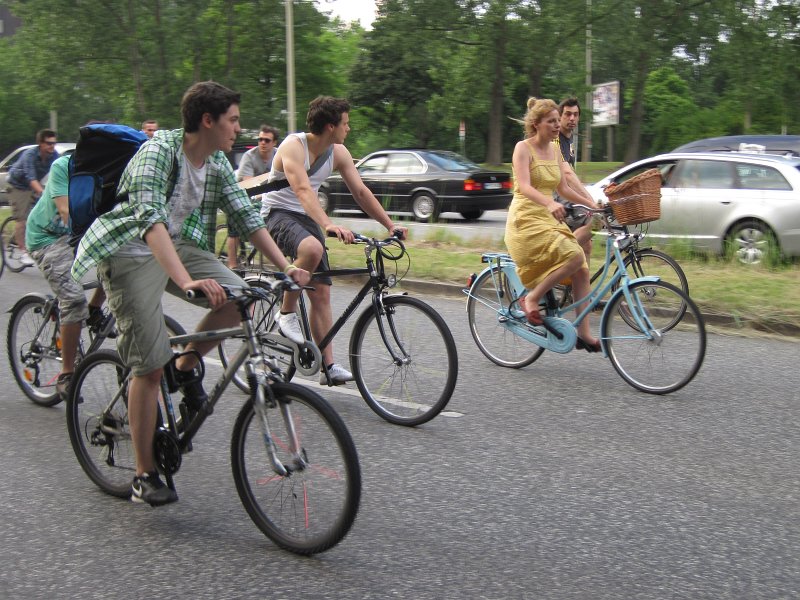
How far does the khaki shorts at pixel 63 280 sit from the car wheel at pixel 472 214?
14.9m

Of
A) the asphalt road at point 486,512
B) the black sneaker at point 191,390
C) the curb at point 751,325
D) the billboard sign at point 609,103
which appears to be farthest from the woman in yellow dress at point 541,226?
the billboard sign at point 609,103

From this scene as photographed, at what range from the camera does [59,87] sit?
34.5m

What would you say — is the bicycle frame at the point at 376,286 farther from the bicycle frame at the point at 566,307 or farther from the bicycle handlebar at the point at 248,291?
the bicycle handlebar at the point at 248,291

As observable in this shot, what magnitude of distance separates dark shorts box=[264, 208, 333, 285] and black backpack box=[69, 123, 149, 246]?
157 cm

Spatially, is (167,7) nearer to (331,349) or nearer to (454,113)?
(454,113)

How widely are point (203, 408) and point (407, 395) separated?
184 centimetres

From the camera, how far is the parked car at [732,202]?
36.3ft

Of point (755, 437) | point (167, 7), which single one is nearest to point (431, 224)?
point (755, 437)

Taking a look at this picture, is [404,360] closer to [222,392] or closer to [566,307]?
[566,307]

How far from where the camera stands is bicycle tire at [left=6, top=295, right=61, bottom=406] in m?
5.95

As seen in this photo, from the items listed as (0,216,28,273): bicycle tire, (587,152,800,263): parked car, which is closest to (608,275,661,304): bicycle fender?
(587,152,800,263): parked car

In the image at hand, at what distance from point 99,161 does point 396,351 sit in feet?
6.58

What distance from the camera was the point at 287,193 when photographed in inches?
243

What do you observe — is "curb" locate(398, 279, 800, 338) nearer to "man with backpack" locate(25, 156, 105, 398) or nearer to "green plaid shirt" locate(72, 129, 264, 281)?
"man with backpack" locate(25, 156, 105, 398)
